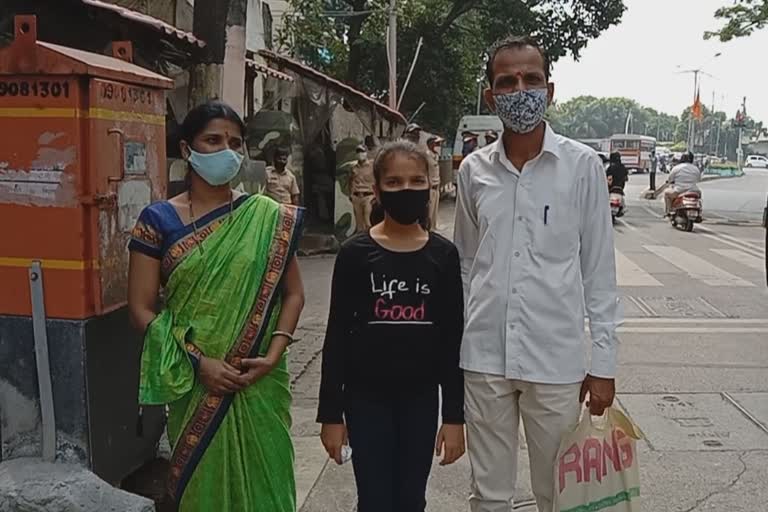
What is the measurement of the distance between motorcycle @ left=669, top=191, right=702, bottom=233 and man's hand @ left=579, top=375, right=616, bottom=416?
47.2ft

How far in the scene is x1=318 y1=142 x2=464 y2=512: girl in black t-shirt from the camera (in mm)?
2623

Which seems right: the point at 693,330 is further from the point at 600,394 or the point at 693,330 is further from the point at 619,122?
the point at 619,122

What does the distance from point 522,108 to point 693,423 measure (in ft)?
10.00

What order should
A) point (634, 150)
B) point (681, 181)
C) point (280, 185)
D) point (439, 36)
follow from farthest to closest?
point (634, 150) → point (439, 36) → point (681, 181) → point (280, 185)

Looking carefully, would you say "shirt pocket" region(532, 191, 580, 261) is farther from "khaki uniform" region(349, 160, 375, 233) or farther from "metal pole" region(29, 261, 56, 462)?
"khaki uniform" region(349, 160, 375, 233)

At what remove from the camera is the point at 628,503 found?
268cm

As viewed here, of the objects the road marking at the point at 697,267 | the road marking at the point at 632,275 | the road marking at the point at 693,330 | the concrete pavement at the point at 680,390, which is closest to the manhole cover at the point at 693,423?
the concrete pavement at the point at 680,390

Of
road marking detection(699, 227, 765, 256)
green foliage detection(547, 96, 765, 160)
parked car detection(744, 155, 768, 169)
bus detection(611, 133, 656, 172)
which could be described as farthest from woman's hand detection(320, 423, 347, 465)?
green foliage detection(547, 96, 765, 160)

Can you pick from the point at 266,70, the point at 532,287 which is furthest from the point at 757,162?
the point at 532,287

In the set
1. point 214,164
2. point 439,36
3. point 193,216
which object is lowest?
point 193,216

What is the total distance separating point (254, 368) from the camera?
2.67 metres

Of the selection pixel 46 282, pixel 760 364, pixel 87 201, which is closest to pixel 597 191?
pixel 87 201

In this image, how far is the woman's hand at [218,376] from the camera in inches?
103

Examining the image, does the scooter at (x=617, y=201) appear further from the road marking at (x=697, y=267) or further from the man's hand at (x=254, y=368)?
the man's hand at (x=254, y=368)
